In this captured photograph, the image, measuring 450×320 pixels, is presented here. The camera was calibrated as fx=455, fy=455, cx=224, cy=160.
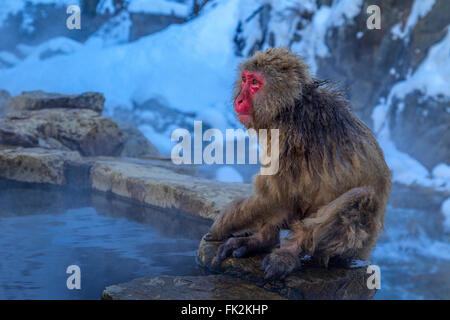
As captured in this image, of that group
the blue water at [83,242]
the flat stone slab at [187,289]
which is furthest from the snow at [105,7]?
the flat stone slab at [187,289]

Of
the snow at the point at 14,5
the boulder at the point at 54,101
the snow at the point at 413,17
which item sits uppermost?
the snow at the point at 14,5

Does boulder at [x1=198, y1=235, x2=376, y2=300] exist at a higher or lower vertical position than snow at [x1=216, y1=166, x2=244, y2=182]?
lower

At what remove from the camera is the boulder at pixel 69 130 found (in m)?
4.88

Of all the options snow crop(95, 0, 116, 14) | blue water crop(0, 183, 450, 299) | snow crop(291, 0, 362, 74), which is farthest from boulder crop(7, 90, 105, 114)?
snow crop(95, 0, 116, 14)

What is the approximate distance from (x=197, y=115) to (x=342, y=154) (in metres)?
9.74

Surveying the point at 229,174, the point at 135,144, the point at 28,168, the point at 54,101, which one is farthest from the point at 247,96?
the point at 135,144

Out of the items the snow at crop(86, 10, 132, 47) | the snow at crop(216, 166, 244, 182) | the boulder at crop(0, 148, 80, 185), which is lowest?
the snow at crop(216, 166, 244, 182)

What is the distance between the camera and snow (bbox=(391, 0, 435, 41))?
8945mm

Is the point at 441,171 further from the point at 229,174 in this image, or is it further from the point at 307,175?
the point at 307,175

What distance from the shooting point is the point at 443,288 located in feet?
20.3

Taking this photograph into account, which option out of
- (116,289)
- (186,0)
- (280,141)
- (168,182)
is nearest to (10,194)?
(168,182)

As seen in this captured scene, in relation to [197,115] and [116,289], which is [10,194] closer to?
[116,289]

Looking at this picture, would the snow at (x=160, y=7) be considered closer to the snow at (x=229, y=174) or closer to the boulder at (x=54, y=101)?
the snow at (x=229, y=174)

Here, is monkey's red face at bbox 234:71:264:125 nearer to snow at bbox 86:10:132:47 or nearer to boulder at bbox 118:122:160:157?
boulder at bbox 118:122:160:157
